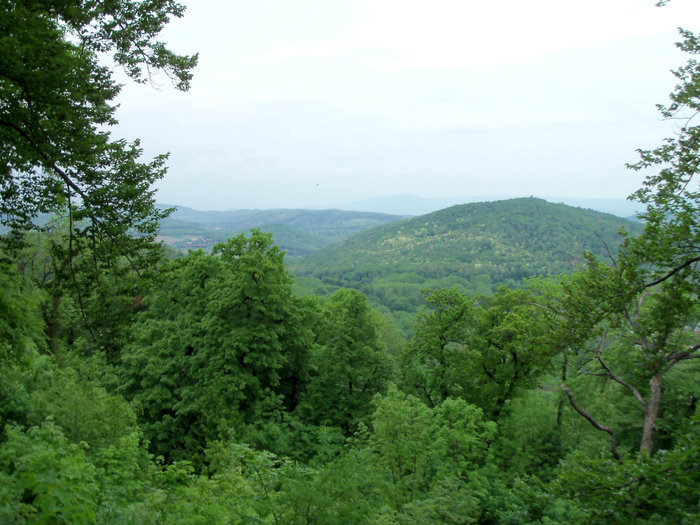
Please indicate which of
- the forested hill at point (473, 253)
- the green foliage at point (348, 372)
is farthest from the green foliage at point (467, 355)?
the forested hill at point (473, 253)

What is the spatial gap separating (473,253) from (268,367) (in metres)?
156

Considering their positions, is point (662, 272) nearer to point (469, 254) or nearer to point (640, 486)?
point (640, 486)

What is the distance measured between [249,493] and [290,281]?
11404 millimetres

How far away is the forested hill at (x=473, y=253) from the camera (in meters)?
131

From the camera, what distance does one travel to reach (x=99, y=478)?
7406mm

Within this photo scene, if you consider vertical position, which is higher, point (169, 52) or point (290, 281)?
point (169, 52)

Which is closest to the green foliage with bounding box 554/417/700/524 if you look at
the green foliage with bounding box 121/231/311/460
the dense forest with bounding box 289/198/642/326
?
the green foliage with bounding box 121/231/311/460

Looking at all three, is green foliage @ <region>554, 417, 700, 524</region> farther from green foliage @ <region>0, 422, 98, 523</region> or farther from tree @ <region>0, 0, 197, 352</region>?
tree @ <region>0, 0, 197, 352</region>

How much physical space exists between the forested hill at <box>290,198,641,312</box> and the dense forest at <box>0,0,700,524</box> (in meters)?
94.6

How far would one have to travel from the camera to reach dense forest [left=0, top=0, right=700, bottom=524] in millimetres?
4898

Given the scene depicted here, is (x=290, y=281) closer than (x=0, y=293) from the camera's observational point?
No

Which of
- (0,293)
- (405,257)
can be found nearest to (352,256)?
(405,257)

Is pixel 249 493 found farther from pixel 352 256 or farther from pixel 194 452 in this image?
pixel 352 256

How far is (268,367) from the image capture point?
53.3ft
